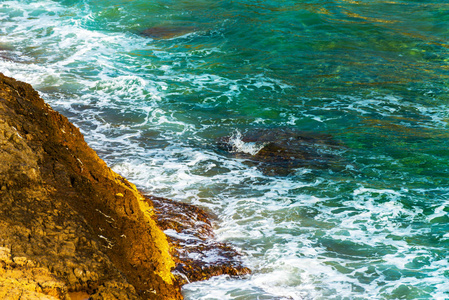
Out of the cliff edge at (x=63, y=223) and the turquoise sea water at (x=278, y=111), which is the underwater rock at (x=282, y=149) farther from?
the cliff edge at (x=63, y=223)

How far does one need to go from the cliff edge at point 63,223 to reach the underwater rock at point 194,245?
0.24 m

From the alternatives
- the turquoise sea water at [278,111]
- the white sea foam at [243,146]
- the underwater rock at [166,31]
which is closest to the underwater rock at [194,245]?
the turquoise sea water at [278,111]

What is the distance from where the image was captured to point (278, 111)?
995 centimetres

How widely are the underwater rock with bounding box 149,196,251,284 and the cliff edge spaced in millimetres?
235

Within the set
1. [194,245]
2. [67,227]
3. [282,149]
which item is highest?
[67,227]

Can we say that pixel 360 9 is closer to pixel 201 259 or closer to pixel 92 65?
pixel 92 65

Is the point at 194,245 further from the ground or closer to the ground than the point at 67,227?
closer to the ground

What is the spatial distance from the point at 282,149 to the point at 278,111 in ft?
6.80

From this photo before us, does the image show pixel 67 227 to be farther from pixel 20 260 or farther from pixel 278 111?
pixel 278 111

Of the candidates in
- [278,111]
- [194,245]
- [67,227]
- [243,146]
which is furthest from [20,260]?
[278,111]

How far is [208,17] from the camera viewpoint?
55.9 ft

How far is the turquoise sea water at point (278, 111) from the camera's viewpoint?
5.18 meters

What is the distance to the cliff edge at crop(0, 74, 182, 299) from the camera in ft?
9.42

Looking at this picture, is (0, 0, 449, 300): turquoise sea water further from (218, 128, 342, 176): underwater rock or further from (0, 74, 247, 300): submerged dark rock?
(0, 74, 247, 300): submerged dark rock
